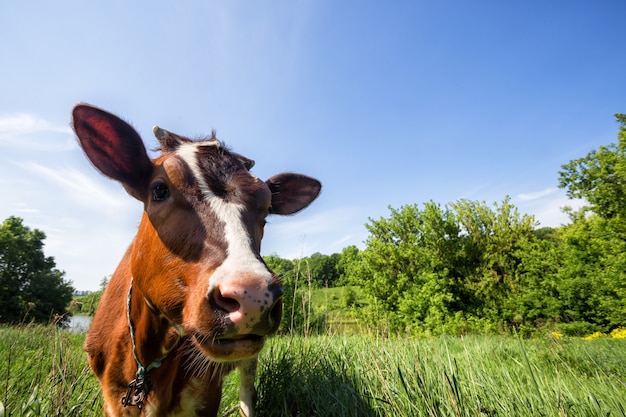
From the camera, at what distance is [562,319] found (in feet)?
74.9

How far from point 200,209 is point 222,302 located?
0.70m

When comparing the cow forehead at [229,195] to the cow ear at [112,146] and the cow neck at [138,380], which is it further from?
the cow neck at [138,380]

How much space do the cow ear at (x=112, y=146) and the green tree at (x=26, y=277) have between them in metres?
35.0

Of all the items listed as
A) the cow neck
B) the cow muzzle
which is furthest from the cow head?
the cow neck

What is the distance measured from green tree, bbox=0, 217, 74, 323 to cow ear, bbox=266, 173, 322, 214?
34.9 meters

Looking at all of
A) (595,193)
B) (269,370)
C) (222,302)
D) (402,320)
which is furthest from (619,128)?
(222,302)

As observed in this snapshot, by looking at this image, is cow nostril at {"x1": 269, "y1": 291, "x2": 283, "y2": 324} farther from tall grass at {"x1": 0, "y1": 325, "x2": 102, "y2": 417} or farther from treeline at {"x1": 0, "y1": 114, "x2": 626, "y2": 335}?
treeline at {"x1": 0, "y1": 114, "x2": 626, "y2": 335}

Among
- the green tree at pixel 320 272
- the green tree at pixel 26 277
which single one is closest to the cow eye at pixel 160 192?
the green tree at pixel 320 272

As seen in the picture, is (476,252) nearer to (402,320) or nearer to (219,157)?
(402,320)

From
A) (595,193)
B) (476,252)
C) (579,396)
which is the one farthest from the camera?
(476,252)

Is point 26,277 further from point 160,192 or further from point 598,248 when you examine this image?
point 598,248

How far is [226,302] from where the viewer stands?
1.53 meters

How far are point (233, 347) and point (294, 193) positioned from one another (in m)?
2.20

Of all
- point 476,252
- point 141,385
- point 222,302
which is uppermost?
point 476,252
